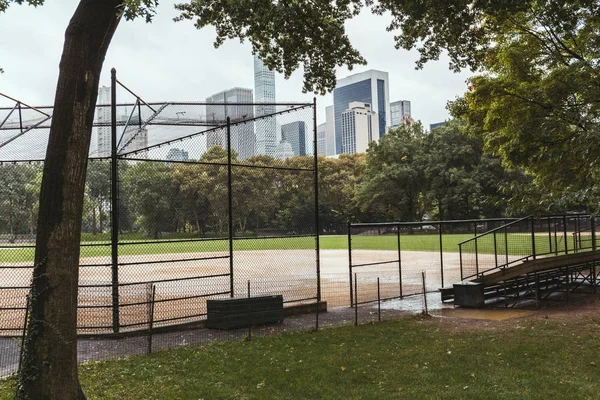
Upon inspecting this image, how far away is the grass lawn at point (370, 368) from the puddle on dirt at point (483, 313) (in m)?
2.01

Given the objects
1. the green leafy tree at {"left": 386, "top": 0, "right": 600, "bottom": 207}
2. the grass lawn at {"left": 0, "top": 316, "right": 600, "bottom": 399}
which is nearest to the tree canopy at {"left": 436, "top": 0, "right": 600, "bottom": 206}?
the green leafy tree at {"left": 386, "top": 0, "right": 600, "bottom": 207}

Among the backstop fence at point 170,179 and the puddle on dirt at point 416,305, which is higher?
the backstop fence at point 170,179

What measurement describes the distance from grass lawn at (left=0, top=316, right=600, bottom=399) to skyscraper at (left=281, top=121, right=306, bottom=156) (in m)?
5.07

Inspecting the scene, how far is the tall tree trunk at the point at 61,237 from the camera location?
536 cm

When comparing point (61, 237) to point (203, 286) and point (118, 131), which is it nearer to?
point (118, 131)

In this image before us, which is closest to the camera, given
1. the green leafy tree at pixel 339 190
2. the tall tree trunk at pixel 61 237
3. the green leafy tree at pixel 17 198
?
the tall tree trunk at pixel 61 237

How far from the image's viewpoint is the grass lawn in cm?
630

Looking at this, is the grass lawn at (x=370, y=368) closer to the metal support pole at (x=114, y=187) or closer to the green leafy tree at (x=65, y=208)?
the green leafy tree at (x=65, y=208)

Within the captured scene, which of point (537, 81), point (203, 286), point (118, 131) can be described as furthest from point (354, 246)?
point (118, 131)

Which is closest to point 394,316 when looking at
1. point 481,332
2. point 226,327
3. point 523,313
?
point 481,332

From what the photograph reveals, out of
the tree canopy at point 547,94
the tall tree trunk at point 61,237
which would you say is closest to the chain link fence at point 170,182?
the tall tree trunk at point 61,237

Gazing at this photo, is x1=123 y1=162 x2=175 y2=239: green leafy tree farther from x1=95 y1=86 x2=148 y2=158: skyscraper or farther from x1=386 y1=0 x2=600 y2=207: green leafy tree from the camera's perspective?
x1=386 y1=0 x2=600 y2=207: green leafy tree

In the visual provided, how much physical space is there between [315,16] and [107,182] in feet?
20.2

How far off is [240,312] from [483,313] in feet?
19.8
